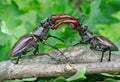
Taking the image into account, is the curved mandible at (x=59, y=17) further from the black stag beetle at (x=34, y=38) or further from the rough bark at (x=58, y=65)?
the rough bark at (x=58, y=65)

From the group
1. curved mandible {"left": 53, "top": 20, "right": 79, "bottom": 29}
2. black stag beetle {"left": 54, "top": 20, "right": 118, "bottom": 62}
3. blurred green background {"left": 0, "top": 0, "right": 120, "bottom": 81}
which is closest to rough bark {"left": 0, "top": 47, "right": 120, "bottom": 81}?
black stag beetle {"left": 54, "top": 20, "right": 118, "bottom": 62}

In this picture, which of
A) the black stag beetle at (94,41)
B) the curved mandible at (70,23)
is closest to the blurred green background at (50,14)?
the black stag beetle at (94,41)

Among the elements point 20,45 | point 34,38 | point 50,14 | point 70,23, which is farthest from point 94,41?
point 50,14

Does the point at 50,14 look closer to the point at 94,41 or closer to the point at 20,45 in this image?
the point at 94,41

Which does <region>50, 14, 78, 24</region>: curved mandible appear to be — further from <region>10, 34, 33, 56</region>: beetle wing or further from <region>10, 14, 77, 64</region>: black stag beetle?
<region>10, 34, 33, 56</region>: beetle wing

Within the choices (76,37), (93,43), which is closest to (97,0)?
(76,37)
